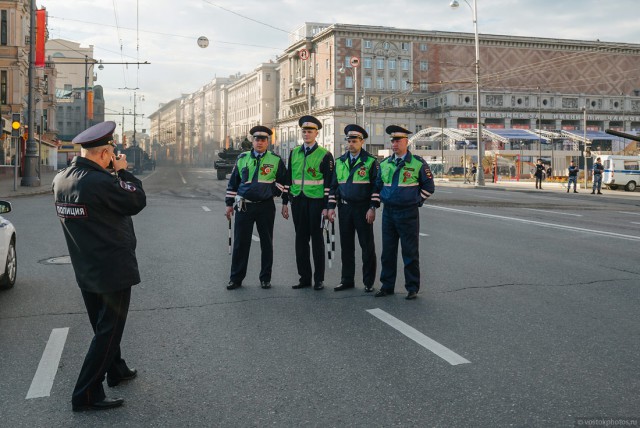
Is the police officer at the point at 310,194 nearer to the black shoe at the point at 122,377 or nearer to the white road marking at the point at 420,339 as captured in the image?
the white road marking at the point at 420,339

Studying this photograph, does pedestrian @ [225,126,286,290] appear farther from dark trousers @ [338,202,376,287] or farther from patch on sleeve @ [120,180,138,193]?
patch on sleeve @ [120,180,138,193]

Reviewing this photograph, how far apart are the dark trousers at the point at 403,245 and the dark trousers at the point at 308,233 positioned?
764 millimetres

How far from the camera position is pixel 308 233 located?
7.63 meters

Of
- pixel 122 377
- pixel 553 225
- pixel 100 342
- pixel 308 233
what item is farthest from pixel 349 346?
pixel 553 225

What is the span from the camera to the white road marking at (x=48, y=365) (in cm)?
421

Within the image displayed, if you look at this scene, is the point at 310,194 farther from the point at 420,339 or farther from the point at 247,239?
the point at 420,339

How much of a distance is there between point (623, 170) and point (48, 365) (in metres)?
37.2

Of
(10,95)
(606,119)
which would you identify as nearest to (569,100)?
(606,119)

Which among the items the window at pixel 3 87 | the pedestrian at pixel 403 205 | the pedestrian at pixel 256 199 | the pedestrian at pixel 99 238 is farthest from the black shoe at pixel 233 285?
the window at pixel 3 87

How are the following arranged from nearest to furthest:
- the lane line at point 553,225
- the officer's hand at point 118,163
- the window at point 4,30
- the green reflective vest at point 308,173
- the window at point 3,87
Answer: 1. the officer's hand at point 118,163
2. the green reflective vest at point 308,173
3. the lane line at point 553,225
4. the window at point 4,30
5. the window at point 3,87

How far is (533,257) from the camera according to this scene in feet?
32.7

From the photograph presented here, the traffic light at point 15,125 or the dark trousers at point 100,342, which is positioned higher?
the traffic light at point 15,125

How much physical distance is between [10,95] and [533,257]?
45065 millimetres

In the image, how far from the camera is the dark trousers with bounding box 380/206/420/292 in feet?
22.8
